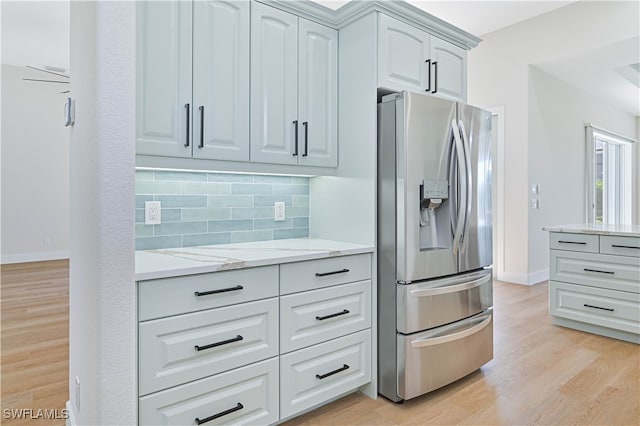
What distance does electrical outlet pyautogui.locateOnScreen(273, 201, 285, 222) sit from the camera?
247cm

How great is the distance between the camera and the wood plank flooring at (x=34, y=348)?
2066mm

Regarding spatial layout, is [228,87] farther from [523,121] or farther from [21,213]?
[21,213]

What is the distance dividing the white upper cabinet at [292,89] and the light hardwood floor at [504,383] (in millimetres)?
1398

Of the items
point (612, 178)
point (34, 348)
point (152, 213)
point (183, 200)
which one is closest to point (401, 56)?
point (183, 200)

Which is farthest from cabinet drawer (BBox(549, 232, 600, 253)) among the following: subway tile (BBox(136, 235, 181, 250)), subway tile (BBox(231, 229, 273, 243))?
subway tile (BBox(136, 235, 181, 250))

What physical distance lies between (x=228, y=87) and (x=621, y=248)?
3037mm

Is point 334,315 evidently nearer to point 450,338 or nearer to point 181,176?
point 450,338

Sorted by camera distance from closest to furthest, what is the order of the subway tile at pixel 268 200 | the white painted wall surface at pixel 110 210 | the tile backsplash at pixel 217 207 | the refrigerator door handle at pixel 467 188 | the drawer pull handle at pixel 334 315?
the white painted wall surface at pixel 110 210, the drawer pull handle at pixel 334 315, the tile backsplash at pixel 217 207, the refrigerator door handle at pixel 467 188, the subway tile at pixel 268 200

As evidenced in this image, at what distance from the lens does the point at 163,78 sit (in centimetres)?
174

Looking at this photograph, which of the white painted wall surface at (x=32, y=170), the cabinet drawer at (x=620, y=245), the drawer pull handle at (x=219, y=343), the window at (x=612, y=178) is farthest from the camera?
the window at (x=612, y=178)

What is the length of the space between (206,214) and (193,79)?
73 cm

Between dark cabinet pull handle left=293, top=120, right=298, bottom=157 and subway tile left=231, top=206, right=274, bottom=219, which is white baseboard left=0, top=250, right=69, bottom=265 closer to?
subway tile left=231, top=206, right=274, bottom=219

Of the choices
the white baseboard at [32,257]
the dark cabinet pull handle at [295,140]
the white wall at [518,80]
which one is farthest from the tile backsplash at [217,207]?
the white baseboard at [32,257]

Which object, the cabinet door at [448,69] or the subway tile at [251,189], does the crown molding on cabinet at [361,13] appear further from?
the subway tile at [251,189]
